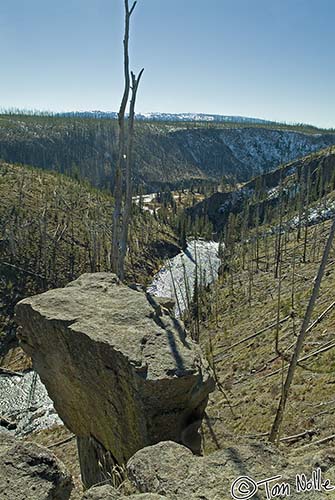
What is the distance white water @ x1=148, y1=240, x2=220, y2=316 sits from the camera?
55.5 meters

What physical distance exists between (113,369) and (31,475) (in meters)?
3.66

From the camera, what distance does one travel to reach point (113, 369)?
30.5 ft

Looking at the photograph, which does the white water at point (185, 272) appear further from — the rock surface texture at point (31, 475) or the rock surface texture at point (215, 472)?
the rock surface texture at point (215, 472)

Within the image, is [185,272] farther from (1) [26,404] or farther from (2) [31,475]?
(2) [31,475]

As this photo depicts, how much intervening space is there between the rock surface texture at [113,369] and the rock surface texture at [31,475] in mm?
2783

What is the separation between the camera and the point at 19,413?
1305 inches

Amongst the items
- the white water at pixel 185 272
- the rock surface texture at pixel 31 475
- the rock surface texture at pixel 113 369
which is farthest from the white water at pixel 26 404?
the rock surface texture at pixel 31 475

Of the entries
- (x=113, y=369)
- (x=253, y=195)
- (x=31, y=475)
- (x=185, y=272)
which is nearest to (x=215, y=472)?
(x=31, y=475)

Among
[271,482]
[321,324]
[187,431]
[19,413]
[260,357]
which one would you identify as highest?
[271,482]

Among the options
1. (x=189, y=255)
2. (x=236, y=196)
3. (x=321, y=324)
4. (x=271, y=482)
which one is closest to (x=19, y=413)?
(x=321, y=324)

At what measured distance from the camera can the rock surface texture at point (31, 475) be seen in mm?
5418

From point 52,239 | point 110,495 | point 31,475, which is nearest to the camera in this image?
point 110,495

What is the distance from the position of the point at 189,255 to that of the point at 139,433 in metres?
71.2

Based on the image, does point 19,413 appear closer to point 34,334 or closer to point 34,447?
point 34,334
